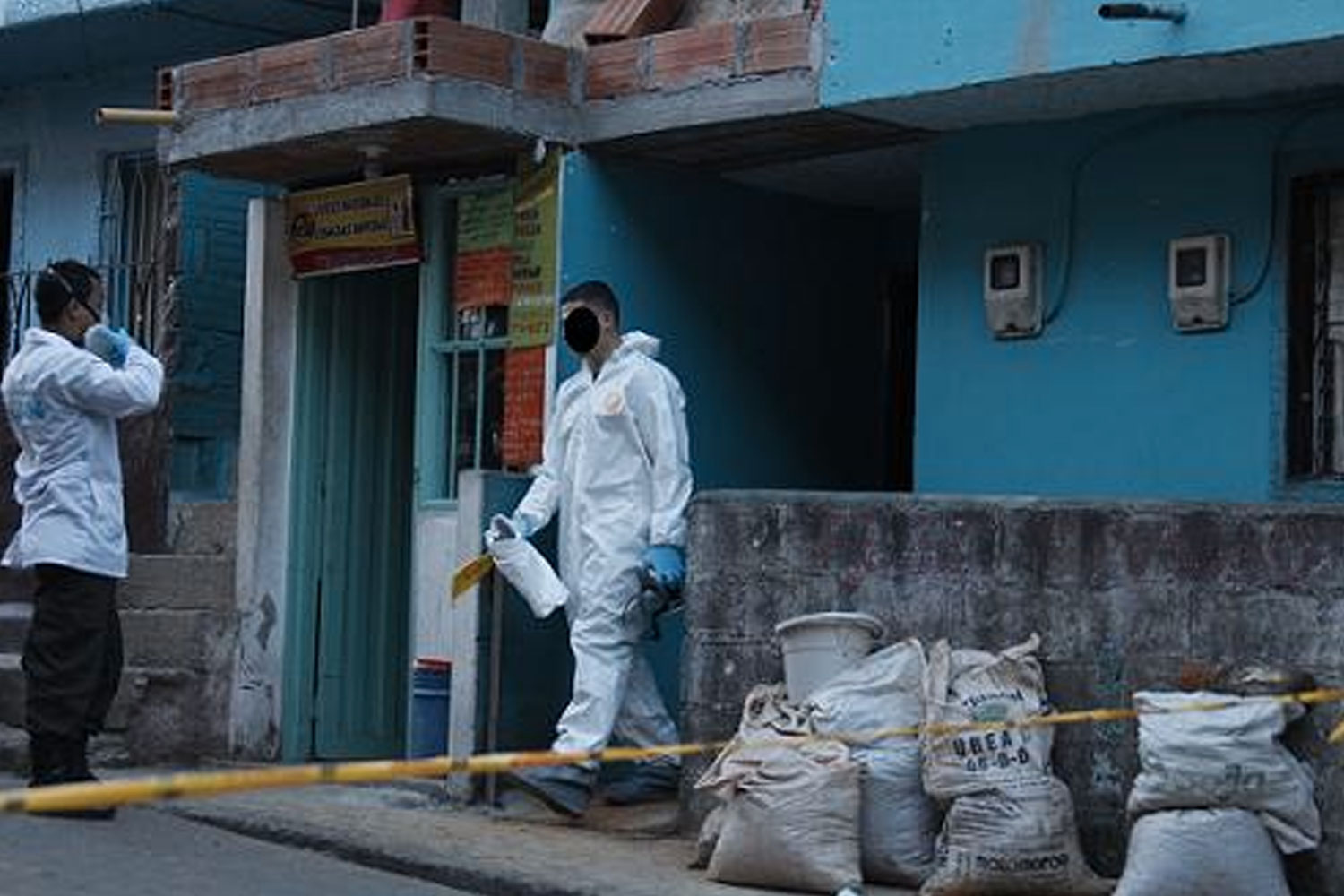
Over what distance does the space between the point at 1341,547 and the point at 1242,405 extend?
137 cm

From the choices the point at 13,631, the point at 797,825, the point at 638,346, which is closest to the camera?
the point at 797,825

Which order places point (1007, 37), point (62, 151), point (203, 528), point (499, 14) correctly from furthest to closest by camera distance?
1. point (62, 151)
2. point (203, 528)
3. point (499, 14)
4. point (1007, 37)

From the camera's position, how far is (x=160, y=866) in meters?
7.81

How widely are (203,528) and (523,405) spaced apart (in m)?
2.12

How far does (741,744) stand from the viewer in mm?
7684

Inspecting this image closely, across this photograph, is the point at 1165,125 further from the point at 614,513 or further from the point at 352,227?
the point at 352,227

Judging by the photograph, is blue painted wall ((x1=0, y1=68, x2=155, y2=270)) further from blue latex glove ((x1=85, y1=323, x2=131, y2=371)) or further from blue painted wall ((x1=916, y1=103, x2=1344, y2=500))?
blue painted wall ((x1=916, y1=103, x2=1344, y2=500))

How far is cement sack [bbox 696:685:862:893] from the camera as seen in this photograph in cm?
734

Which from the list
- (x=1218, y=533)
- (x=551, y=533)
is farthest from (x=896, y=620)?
(x=551, y=533)

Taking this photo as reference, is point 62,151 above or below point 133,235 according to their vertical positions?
above

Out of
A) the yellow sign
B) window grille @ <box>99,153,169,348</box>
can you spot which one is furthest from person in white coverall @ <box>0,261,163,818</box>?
window grille @ <box>99,153,169,348</box>

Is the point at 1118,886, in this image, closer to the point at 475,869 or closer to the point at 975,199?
the point at 475,869

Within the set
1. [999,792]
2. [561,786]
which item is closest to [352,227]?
[561,786]

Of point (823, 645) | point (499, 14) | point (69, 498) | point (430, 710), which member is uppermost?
point (499, 14)
